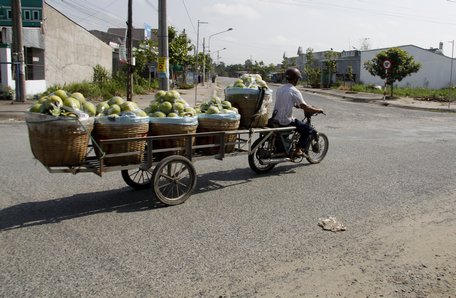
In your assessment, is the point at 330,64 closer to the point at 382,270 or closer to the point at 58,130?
the point at 58,130

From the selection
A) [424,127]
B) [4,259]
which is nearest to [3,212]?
[4,259]

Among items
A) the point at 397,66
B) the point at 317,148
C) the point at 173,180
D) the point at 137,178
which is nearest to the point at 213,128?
the point at 173,180

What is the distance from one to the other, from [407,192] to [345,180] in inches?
40.9

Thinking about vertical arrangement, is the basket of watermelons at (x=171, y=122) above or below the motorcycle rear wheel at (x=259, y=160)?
above

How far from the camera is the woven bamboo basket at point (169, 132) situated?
230 inches

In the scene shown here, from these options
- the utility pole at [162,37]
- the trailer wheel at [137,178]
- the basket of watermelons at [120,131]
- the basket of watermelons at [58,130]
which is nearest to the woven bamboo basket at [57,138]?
the basket of watermelons at [58,130]

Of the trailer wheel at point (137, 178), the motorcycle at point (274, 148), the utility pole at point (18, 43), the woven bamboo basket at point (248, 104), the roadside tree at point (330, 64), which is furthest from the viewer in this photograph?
the roadside tree at point (330, 64)

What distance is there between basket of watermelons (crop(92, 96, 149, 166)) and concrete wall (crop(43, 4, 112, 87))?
19.2 m

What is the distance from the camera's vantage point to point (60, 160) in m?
5.04

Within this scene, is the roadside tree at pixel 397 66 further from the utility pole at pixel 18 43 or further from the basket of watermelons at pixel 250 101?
the basket of watermelons at pixel 250 101

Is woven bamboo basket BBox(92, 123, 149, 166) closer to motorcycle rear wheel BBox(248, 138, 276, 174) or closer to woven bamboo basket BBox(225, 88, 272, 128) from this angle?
woven bamboo basket BBox(225, 88, 272, 128)

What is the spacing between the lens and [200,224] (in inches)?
202

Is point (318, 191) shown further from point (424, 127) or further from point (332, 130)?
point (424, 127)

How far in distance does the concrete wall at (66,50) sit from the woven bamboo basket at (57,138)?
63.9 ft
